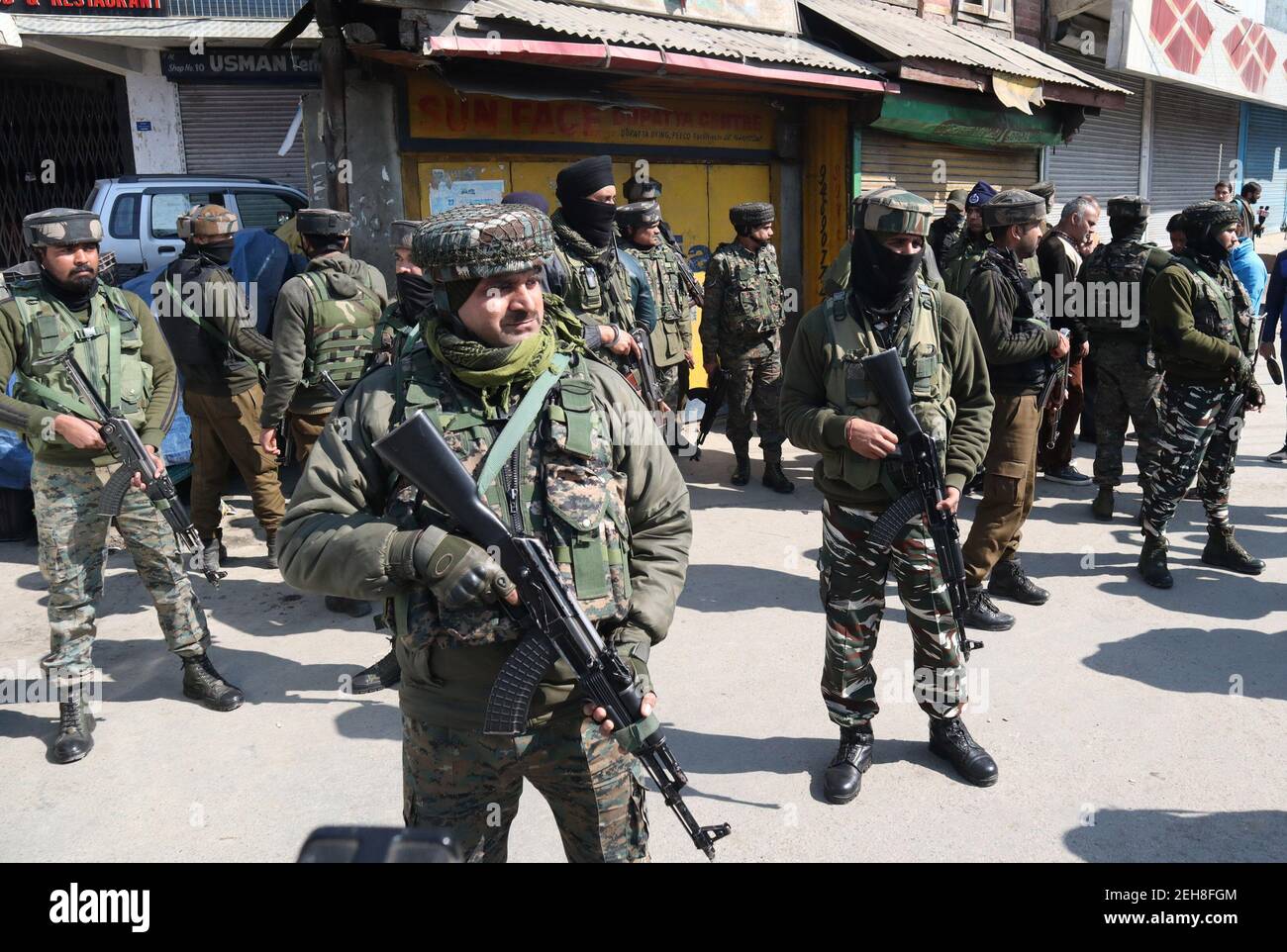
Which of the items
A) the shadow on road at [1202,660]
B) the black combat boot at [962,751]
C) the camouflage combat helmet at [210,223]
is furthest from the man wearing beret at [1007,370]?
the camouflage combat helmet at [210,223]

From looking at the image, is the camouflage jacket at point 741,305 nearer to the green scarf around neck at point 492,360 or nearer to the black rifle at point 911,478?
the black rifle at point 911,478

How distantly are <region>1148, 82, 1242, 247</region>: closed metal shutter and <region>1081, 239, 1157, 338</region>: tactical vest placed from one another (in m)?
10.8

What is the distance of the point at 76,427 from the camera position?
3807 millimetres

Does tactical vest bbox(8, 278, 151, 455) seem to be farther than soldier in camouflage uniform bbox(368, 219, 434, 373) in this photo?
No

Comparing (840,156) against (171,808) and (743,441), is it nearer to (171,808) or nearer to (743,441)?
(743,441)

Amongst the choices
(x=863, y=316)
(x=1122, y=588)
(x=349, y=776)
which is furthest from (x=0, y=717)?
(x=1122, y=588)

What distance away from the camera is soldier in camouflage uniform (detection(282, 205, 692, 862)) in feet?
6.58

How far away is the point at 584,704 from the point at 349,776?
6.38 ft

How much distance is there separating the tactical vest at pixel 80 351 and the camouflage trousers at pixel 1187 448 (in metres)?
5.17

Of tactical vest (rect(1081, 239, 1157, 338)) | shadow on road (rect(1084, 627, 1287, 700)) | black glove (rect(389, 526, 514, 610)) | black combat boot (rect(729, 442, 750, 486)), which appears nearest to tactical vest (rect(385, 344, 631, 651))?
black glove (rect(389, 526, 514, 610))

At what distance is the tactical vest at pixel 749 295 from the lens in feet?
24.0

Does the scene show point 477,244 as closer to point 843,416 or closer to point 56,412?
point 843,416

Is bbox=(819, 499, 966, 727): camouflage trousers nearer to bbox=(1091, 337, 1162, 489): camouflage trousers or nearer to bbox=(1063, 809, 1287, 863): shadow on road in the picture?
bbox=(1063, 809, 1287, 863): shadow on road

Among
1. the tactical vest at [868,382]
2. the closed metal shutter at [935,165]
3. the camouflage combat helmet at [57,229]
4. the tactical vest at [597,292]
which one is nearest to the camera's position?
the tactical vest at [868,382]
